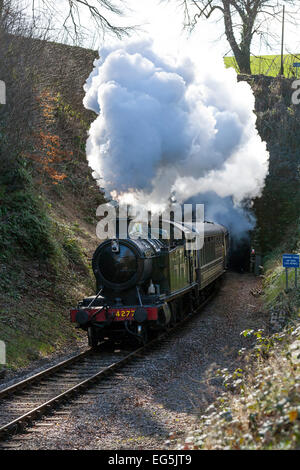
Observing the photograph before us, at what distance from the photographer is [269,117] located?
34781 mm

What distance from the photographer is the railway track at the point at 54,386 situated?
7.10 metres

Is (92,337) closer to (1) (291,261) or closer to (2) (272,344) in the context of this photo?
(2) (272,344)

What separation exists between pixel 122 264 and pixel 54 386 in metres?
3.33

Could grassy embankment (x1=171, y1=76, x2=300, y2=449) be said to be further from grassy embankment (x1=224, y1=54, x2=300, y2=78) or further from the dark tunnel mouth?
grassy embankment (x1=224, y1=54, x2=300, y2=78)

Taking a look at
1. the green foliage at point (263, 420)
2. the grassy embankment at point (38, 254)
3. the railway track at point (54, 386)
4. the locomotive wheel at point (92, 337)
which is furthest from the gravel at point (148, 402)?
the grassy embankment at point (38, 254)

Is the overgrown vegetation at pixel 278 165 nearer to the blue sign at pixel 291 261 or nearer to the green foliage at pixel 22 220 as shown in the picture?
the blue sign at pixel 291 261

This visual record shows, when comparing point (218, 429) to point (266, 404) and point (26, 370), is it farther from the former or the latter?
point (26, 370)

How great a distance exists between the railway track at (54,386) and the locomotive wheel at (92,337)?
0.78ft

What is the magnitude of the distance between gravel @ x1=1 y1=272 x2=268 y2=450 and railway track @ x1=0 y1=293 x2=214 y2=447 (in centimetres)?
17

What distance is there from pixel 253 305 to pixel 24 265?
24.7 ft

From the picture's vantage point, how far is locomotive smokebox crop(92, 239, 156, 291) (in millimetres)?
11297
